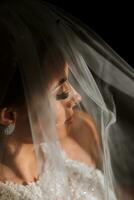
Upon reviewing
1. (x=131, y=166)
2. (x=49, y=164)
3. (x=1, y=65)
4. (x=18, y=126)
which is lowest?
(x=131, y=166)

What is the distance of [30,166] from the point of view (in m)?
0.98

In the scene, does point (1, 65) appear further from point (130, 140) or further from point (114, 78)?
point (130, 140)

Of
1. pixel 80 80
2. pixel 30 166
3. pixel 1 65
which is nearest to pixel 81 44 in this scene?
pixel 80 80

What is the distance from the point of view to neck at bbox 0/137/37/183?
0.94 m

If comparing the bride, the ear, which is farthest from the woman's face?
the ear

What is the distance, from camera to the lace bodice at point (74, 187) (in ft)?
3.10

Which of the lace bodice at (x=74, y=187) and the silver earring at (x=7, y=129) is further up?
the silver earring at (x=7, y=129)

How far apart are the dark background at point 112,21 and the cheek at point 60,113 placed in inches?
14.7

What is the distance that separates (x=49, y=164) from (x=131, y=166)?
310mm

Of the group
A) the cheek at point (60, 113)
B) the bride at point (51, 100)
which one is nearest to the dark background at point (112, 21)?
the bride at point (51, 100)

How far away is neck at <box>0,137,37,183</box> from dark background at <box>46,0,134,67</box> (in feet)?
1.47

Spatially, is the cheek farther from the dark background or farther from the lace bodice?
the dark background

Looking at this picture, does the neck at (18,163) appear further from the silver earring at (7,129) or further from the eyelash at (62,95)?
the eyelash at (62,95)

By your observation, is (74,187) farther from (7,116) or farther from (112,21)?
(112,21)
